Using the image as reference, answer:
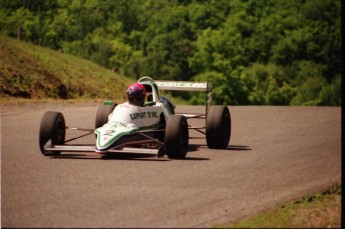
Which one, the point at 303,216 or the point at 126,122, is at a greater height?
the point at 126,122

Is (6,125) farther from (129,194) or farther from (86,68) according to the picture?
(86,68)

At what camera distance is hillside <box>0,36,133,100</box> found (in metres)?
26.6

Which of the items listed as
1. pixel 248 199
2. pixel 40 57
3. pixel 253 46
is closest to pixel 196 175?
pixel 248 199

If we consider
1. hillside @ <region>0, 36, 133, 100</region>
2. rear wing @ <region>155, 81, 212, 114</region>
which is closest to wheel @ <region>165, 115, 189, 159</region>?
rear wing @ <region>155, 81, 212, 114</region>

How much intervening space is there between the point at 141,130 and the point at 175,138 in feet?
3.24

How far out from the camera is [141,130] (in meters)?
12.6

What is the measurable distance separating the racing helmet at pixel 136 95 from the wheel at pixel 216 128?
1.40m

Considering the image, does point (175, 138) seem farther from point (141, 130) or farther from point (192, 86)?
point (192, 86)

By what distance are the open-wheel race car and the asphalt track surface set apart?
203 millimetres

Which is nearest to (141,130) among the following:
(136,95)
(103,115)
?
(136,95)

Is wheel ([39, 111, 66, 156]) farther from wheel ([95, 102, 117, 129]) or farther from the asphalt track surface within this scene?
wheel ([95, 102, 117, 129])

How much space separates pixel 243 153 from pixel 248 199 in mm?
4642

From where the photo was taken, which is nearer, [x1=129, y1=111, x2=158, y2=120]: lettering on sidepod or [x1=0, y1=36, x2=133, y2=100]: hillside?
[x1=129, y1=111, x2=158, y2=120]: lettering on sidepod

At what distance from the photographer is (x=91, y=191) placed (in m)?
8.92
